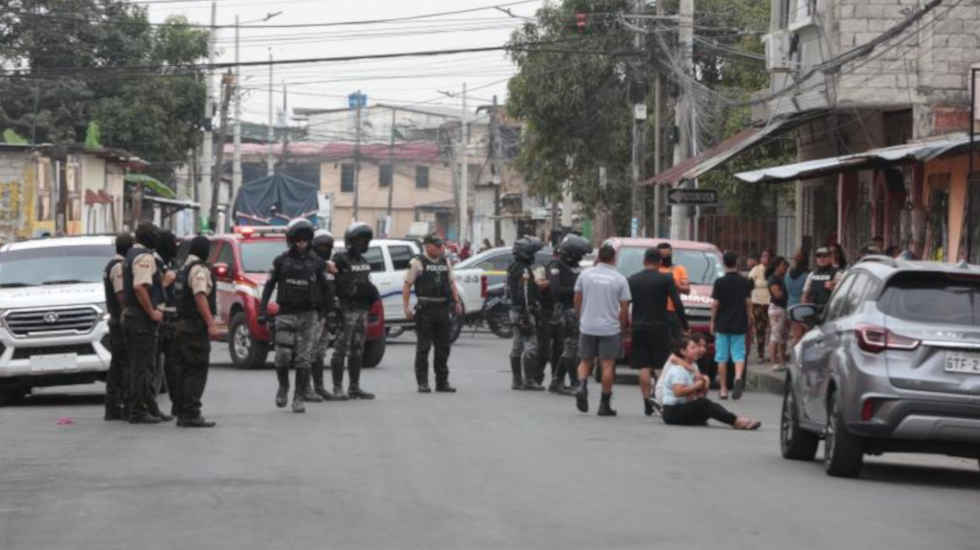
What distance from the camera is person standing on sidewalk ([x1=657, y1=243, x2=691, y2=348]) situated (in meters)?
19.8

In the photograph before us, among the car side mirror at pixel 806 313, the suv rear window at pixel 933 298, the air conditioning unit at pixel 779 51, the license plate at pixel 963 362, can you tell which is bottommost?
the license plate at pixel 963 362

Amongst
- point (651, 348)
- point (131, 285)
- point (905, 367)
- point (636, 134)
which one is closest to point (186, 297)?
point (131, 285)

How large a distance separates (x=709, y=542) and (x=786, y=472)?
3.98 metres

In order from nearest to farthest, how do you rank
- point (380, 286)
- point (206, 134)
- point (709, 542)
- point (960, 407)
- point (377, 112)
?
point (709, 542)
point (960, 407)
point (380, 286)
point (206, 134)
point (377, 112)

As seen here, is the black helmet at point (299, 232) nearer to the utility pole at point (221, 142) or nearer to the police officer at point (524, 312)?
the police officer at point (524, 312)

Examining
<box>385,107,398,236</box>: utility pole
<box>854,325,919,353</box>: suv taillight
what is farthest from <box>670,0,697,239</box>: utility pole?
<box>385,107,398,236</box>: utility pole

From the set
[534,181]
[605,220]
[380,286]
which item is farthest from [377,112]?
[380,286]

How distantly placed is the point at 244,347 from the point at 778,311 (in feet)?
26.1

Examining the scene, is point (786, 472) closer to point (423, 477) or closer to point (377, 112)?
point (423, 477)

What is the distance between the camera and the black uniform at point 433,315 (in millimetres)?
21109

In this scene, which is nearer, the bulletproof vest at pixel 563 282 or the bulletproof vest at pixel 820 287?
the bulletproof vest at pixel 563 282

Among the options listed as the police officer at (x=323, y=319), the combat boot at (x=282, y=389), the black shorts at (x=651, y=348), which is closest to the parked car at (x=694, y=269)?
the black shorts at (x=651, y=348)

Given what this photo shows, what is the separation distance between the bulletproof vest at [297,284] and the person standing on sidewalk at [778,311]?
9690 mm

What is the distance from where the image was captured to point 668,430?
55.5 ft
